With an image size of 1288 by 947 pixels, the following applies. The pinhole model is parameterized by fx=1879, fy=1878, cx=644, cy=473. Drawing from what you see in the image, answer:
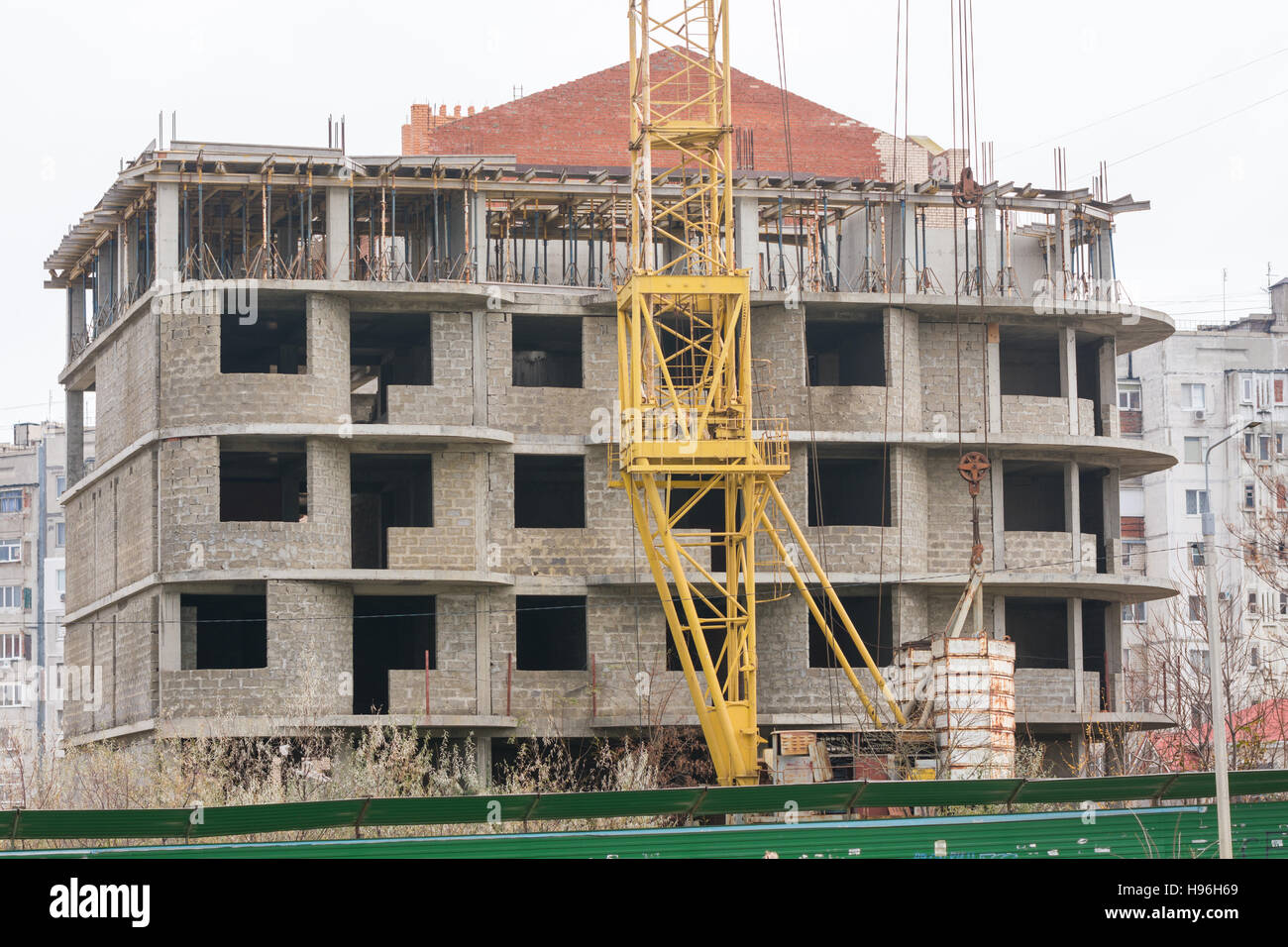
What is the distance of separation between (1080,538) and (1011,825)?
23893 mm

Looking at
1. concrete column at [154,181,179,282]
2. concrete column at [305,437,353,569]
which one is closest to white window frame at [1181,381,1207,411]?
concrete column at [305,437,353,569]

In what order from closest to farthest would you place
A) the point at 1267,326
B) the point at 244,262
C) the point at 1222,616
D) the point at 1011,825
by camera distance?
the point at 1011,825 → the point at 244,262 → the point at 1222,616 → the point at 1267,326

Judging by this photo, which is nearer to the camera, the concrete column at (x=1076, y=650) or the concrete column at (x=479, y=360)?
the concrete column at (x=479, y=360)

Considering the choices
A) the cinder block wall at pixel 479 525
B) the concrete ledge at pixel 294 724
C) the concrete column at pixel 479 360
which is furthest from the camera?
the concrete column at pixel 479 360

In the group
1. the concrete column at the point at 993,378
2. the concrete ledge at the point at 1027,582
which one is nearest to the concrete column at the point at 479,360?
the concrete ledge at the point at 1027,582

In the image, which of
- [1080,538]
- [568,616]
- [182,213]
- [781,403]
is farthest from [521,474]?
[1080,538]

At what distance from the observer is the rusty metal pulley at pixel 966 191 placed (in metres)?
39.9

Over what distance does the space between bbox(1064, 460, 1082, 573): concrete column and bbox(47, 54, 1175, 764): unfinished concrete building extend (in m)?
0.12

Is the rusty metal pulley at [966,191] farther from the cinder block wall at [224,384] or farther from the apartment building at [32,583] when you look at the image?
the apartment building at [32,583]

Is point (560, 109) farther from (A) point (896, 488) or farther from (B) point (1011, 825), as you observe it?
(B) point (1011, 825)

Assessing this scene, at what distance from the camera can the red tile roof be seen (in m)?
53.7

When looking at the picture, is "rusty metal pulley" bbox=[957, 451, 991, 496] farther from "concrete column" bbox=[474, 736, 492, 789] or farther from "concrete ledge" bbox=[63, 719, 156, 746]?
"concrete ledge" bbox=[63, 719, 156, 746]

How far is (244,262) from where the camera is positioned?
133 feet

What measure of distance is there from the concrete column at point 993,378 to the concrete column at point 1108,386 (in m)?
3.53
